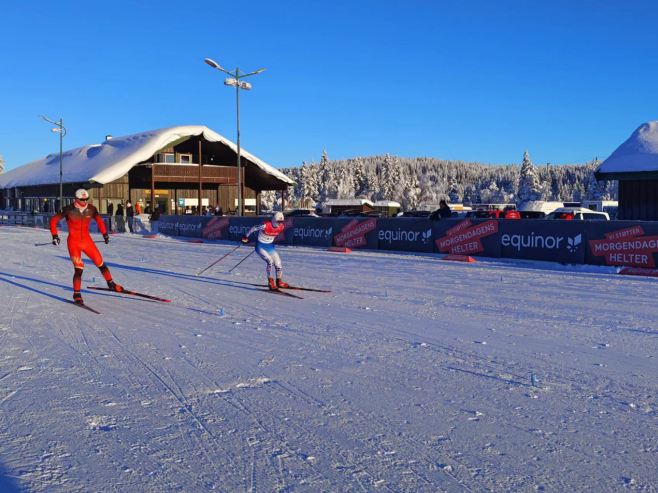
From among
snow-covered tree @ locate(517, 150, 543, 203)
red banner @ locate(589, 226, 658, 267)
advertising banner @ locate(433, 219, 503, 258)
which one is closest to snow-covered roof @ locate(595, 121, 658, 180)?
advertising banner @ locate(433, 219, 503, 258)

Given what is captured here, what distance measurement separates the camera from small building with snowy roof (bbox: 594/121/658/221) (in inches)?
925

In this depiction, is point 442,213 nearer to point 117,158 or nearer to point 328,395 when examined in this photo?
point 328,395

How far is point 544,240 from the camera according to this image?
16844mm

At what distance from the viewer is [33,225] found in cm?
4297

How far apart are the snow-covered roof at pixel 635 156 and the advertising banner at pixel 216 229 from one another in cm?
1642

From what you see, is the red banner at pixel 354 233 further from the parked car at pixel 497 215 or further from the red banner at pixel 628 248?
the parked car at pixel 497 215

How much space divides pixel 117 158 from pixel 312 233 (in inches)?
1075

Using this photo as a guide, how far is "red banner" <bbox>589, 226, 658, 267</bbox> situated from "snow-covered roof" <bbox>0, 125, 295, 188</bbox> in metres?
33.9

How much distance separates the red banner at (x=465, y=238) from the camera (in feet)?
59.7

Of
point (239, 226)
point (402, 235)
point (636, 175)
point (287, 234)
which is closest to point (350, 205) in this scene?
point (239, 226)

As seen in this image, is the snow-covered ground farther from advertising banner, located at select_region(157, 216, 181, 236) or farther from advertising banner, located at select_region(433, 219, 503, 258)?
advertising banner, located at select_region(157, 216, 181, 236)

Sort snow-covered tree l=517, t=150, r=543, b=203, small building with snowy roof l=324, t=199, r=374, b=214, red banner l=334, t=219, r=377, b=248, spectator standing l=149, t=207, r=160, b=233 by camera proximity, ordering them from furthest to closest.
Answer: snow-covered tree l=517, t=150, r=543, b=203 → small building with snowy roof l=324, t=199, r=374, b=214 → spectator standing l=149, t=207, r=160, b=233 → red banner l=334, t=219, r=377, b=248

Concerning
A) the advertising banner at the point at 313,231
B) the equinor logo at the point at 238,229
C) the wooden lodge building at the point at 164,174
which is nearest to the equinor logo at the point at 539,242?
the advertising banner at the point at 313,231

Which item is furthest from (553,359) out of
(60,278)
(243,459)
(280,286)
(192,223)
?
(192,223)
